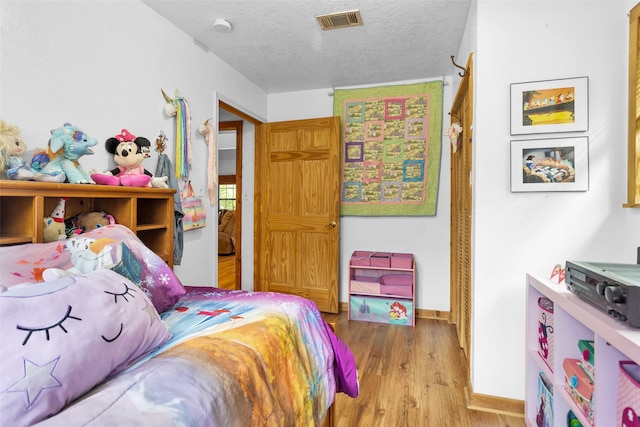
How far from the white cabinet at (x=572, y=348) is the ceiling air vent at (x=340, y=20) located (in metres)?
2.01

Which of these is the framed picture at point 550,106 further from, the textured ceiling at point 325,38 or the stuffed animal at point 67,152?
the stuffed animal at point 67,152

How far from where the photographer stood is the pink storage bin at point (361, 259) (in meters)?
3.35

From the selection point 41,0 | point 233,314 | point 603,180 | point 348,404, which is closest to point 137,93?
point 41,0

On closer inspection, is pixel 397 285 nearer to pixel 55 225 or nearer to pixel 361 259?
pixel 361 259

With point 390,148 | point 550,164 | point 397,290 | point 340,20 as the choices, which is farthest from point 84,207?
point 390,148

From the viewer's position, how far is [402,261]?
3.28m

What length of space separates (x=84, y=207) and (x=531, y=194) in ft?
7.99

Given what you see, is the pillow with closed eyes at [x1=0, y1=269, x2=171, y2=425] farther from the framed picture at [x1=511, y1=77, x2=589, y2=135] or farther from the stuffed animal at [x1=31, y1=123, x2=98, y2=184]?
the framed picture at [x1=511, y1=77, x2=589, y2=135]

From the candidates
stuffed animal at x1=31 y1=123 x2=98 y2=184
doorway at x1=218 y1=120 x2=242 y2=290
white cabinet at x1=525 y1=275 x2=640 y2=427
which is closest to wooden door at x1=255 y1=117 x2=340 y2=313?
doorway at x1=218 y1=120 x2=242 y2=290

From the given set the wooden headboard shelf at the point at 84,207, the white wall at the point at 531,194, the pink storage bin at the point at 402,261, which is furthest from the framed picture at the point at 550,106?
the wooden headboard shelf at the point at 84,207

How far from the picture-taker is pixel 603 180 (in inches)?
67.3

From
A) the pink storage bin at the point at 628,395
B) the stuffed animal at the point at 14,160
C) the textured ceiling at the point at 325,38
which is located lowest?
the pink storage bin at the point at 628,395

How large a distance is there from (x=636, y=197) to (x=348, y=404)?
1.84 m

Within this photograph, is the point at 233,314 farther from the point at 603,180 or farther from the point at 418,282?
the point at 418,282
